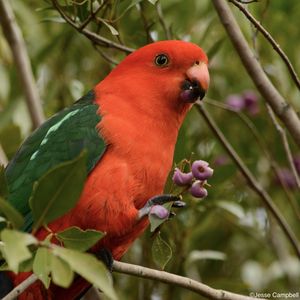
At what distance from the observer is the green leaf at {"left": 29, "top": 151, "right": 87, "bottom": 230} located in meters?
1.74

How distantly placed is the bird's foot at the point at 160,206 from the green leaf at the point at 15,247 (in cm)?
53

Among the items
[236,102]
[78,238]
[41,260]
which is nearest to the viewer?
[41,260]

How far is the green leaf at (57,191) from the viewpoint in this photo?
174cm

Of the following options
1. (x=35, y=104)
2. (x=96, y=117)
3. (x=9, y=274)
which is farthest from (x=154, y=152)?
(x=35, y=104)

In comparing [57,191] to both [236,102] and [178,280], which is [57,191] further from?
[236,102]

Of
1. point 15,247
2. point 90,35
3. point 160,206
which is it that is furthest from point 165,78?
point 15,247

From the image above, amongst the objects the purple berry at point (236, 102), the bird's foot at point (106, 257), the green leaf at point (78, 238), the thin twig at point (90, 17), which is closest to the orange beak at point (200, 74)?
the thin twig at point (90, 17)

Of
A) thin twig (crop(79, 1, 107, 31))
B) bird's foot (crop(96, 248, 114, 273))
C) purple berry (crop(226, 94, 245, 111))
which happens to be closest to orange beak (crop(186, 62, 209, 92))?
thin twig (crop(79, 1, 107, 31))

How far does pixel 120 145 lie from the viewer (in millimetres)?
2582

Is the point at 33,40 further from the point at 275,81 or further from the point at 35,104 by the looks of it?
the point at 275,81

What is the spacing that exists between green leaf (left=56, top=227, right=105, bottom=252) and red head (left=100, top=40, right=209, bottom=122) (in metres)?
1.03

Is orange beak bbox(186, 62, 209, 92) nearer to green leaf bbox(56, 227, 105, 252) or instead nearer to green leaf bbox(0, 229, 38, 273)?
green leaf bbox(56, 227, 105, 252)

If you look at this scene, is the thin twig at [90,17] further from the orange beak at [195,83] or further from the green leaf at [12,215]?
the green leaf at [12,215]

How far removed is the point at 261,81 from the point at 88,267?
1155 millimetres
